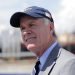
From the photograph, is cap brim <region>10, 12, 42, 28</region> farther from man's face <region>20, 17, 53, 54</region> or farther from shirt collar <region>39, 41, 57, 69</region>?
shirt collar <region>39, 41, 57, 69</region>

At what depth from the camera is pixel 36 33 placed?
283 cm

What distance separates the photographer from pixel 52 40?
2896 mm

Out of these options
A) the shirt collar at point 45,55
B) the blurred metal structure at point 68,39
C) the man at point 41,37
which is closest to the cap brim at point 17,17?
the man at point 41,37

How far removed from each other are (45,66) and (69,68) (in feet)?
1.00

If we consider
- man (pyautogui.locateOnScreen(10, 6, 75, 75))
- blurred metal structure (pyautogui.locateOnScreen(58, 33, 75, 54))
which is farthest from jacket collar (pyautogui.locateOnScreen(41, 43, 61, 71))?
blurred metal structure (pyautogui.locateOnScreen(58, 33, 75, 54))

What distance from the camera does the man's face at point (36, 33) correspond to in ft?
9.29

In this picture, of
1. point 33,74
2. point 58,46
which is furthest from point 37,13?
point 33,74

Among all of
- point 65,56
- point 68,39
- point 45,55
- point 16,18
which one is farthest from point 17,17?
point 68,39

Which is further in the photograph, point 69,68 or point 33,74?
point 33,74

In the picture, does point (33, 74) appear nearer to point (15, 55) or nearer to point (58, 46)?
point (58, 46)

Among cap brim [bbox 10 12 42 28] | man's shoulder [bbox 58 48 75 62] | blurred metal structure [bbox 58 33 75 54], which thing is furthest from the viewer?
blurred metal structure [bbox 58 33 75 54]

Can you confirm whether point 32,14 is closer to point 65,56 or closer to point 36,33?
point 36,33

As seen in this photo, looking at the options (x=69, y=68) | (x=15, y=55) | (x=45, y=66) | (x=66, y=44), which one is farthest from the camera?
(x=15, y=55)

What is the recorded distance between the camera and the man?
282 cm
